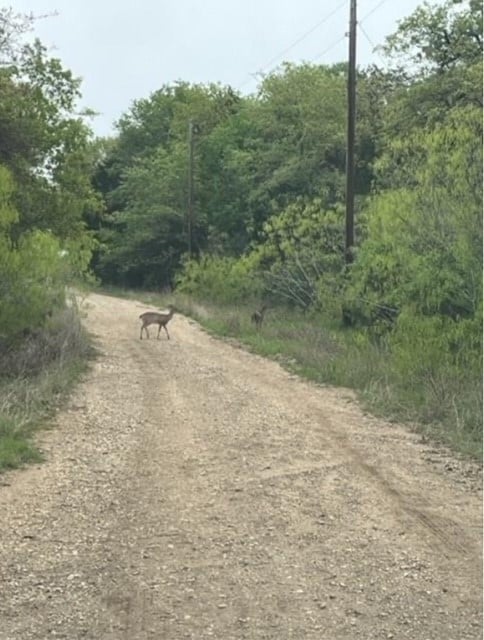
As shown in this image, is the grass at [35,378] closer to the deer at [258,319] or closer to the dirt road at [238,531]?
the dirt road at [238,531]

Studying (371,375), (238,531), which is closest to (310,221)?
(371,375)

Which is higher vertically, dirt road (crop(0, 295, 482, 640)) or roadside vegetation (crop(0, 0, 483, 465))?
roadside vegetation (crop(0, 0, 483, 465))

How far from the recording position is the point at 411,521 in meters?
6.80

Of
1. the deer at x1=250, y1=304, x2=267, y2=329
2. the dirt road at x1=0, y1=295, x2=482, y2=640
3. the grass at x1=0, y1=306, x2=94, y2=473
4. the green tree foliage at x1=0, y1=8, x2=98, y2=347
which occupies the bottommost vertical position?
the dirt road at x1=0, y1=295, x2=482, y2=640

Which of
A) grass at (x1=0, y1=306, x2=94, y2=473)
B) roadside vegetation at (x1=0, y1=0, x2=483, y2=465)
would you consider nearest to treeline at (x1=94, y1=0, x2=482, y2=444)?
roadside vegetation at (x1=0, y1=0, x2=483, y2=465)

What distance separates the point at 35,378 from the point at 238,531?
8.84m

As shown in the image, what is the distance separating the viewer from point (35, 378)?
1456 cm

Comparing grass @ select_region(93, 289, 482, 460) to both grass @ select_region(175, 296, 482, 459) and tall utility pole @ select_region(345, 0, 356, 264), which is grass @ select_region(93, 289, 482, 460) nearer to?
grass @ select_region(175, 296, 482, 459)

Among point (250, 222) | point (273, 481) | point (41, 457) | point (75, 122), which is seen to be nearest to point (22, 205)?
point (75, 122)

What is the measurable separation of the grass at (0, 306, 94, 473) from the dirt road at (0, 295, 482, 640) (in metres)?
→ 0.37

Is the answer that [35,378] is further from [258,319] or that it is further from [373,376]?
[258,319]

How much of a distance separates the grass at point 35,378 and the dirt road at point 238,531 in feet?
1.22

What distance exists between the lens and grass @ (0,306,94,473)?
9524 millimetres

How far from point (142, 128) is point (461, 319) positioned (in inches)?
1862
